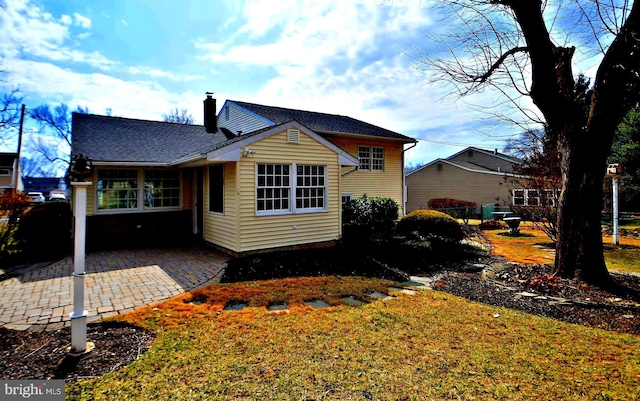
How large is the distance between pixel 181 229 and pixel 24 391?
9101mm

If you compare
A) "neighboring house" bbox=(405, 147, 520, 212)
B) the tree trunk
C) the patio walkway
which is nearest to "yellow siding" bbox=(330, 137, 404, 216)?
the patio walkway

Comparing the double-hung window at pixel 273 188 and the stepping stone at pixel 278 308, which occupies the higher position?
the double-hung window at pixel 273 188

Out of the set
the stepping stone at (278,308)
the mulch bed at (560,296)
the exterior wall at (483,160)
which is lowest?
the mulch bed at (560,296)

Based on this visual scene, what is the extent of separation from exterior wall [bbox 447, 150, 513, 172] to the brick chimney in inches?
854

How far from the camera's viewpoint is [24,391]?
2.90 m

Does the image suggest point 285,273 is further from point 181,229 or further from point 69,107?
point 69,107

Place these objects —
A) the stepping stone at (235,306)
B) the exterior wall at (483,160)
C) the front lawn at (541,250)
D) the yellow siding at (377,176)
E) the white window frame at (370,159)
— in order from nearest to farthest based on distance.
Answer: the stepping stone at (235,306), the front lawn at (541,250), the yellow siding at (377,176), the white window frame at (370,159), the exterior wall at (483,160)

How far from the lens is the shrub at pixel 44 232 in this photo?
891 centimetres

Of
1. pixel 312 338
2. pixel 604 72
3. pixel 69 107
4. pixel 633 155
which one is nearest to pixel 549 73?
pixel 604 72

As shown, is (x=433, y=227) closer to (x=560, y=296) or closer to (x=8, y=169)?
(x=560, y=296)

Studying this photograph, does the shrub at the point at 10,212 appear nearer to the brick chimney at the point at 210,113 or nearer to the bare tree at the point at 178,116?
the brick chimney at the point at 210,113

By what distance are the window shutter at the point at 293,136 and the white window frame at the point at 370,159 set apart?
268 inches

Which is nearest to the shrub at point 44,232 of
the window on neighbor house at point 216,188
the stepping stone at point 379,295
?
the window on neighbor house at point 216,188

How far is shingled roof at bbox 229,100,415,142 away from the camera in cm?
1482
